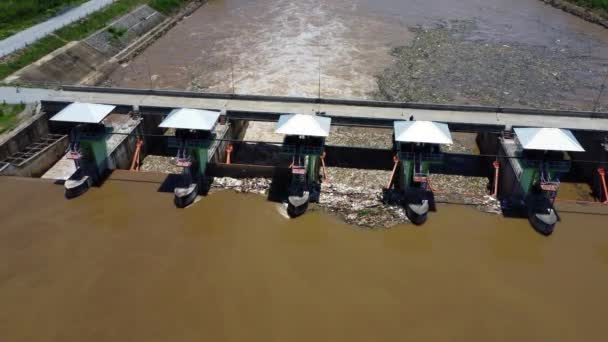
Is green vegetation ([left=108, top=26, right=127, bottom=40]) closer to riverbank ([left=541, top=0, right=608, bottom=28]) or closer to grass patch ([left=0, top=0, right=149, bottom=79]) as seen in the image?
grass patch ([left=0, top=0, right=149, bottom=79])

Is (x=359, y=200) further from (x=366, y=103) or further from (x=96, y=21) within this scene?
(x=96, y=21)

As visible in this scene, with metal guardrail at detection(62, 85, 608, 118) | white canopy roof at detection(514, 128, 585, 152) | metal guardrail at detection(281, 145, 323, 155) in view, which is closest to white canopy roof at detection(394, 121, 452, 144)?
white canopy roof at detection(514, 128, 585, 152)

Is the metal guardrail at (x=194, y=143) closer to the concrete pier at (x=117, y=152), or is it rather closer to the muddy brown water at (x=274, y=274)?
the muddy brown water at (x=274, y=274)

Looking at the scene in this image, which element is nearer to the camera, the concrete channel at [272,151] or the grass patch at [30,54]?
the concrete channel at [272,151]

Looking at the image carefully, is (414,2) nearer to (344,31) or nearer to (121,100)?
(344,31)

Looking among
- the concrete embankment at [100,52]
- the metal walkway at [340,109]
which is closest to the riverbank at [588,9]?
the metal walkway at [340,109]

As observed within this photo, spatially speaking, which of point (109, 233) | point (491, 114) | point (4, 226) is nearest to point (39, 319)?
point (109, 233)

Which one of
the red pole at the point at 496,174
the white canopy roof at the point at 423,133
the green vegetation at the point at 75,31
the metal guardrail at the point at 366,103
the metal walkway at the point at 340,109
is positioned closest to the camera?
the white canopy roof at the point at 423,133
